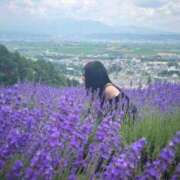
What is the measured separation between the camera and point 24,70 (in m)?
11.8

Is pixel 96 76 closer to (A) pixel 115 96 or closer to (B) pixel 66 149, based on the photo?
(A) pixel 115 96

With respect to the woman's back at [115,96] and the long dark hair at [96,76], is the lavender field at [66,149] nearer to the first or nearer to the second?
the woman's back at [115,96]

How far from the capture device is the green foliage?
36.4 feet

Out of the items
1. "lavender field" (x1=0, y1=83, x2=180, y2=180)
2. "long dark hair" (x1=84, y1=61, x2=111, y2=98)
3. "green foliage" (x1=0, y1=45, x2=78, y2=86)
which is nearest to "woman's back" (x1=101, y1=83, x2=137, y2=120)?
"long dark hair" (x1=84, y1=61, x2=111, y2=98)

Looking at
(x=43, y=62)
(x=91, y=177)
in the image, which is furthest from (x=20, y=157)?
(x=43, y=62)

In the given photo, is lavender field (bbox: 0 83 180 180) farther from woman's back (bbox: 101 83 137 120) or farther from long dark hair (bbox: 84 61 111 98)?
long dark hair (bbox: 84 61 111 98)

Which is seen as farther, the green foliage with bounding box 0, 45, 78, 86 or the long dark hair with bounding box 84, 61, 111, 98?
the green foliage with bounding box 0, 45, 78, 86

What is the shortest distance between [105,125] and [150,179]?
0.51 meters

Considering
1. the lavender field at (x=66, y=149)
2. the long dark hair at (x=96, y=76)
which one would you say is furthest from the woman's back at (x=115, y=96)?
the lavender field at (x=66, y=149)

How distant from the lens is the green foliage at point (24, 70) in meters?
11.1

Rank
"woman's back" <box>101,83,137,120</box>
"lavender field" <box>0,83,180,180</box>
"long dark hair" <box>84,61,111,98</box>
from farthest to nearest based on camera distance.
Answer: "long dark hair" <box>84,61,111,98</box>, "woman's back" <box>101,83,137,120</box>, "lavender field" <box>0,83,180,180</box>

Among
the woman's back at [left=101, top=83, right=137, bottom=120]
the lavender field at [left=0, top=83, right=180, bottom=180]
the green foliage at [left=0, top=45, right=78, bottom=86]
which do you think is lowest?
the green foliage at [left=0, top=45, right=78, bottom=86]

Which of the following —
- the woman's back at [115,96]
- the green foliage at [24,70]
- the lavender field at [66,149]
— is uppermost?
the lavender field at [66,149]

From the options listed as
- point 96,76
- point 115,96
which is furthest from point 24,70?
point 115,96
